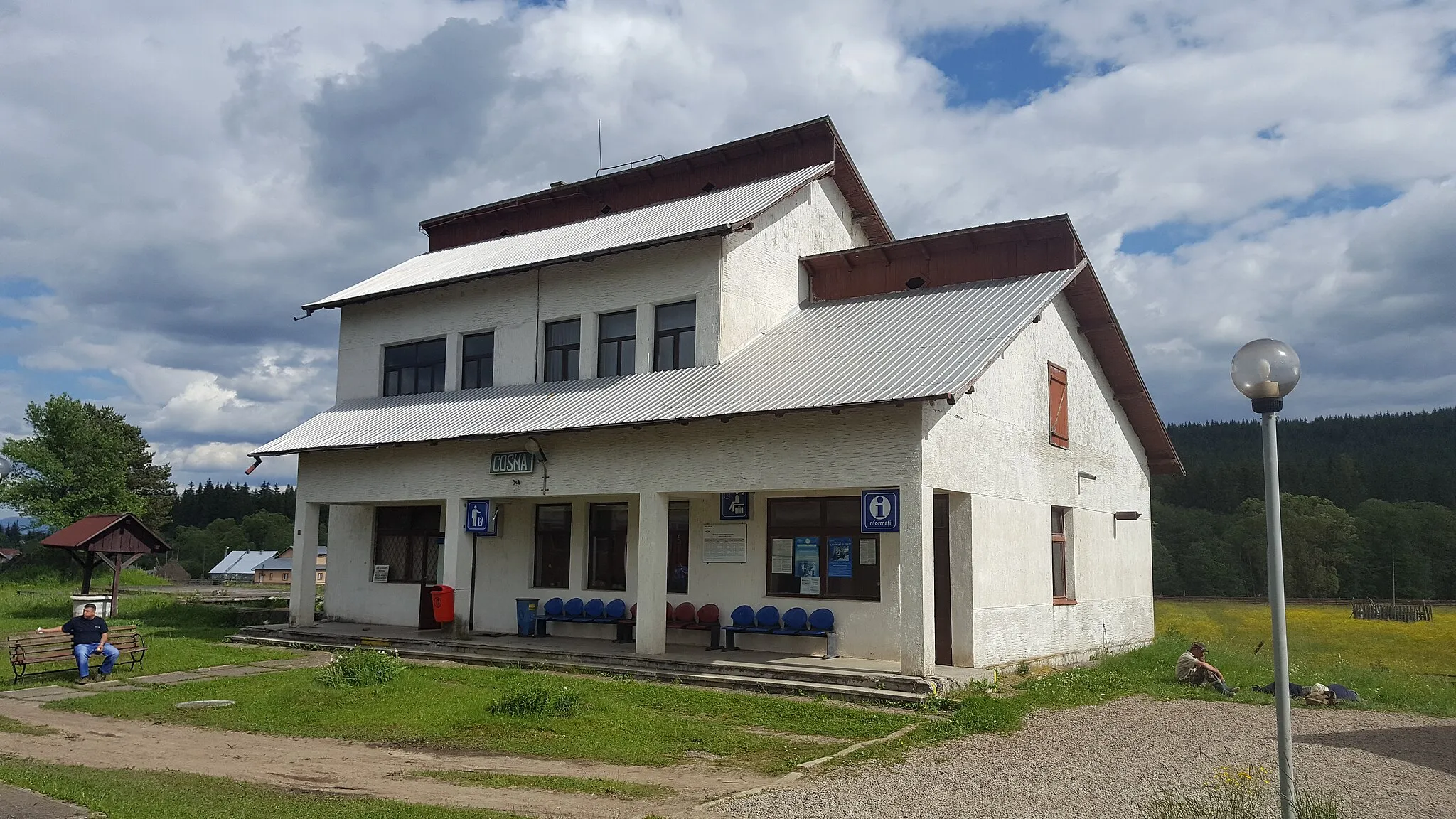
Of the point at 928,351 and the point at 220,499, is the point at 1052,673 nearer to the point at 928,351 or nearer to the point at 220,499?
the point at 928,351

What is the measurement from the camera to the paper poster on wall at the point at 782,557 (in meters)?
17.5

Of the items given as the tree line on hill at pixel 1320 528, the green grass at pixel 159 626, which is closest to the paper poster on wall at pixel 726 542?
the green grass at pixel 159 626

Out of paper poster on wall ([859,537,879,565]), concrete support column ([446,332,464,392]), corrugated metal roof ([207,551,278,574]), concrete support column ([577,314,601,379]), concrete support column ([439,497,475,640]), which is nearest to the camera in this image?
paper poster on wall ([859,537,879,565])

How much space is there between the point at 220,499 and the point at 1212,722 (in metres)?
141

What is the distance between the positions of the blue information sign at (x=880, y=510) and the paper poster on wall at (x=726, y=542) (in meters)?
3.58

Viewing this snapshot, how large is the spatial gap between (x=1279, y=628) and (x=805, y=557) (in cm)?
1134

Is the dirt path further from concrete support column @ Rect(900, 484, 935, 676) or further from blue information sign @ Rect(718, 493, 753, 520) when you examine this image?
blue information sign @ Rect(718, 493, 753, 520)

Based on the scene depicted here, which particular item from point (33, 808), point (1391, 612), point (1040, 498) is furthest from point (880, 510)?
point (1391, 612)

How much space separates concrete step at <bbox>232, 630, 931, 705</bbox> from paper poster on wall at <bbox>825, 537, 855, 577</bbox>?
255 centimetres

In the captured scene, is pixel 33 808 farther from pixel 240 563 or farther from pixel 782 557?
pixel 240 563

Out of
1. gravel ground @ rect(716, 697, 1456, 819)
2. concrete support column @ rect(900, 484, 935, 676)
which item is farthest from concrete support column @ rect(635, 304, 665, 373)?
gravel ground @ rect(716, 697, 1456, 819)

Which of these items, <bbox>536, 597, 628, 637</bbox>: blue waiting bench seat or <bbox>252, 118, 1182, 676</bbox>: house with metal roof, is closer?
<bbox>252, 118, 1182, 676</bbox>: house with metal roof

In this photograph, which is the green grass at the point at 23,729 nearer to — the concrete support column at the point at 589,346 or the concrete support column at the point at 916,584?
the concrete support column at the point at 916,584

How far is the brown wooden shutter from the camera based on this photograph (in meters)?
18.7
